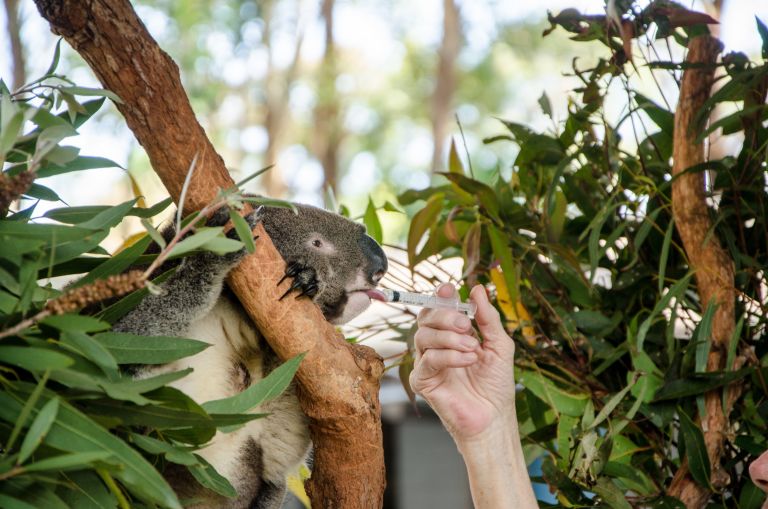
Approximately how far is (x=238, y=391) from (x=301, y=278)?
0.38 m

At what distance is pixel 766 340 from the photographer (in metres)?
1.78

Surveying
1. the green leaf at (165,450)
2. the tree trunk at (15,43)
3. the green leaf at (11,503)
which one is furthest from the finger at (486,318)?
the tree trunk at (15,43)

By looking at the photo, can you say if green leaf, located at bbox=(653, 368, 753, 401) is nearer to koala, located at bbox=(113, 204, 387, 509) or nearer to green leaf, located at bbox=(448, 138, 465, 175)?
koala, located at bbox=(113, 204, 387, 509)

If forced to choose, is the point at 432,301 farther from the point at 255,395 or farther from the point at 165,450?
the point at 165,450

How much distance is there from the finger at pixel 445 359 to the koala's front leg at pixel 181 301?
1.33 feet

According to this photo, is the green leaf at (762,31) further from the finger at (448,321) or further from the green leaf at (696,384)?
the finger at (448,321)

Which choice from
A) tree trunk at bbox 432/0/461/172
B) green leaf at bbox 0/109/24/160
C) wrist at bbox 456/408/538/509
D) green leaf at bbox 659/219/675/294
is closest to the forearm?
wrist at bbox 456/408/538/509

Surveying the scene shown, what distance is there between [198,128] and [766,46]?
45.1 inches

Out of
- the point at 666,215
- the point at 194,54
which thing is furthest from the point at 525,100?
the point at 666,215

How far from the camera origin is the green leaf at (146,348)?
3.58 feet

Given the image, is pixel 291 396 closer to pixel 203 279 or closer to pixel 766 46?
pixel 203 279

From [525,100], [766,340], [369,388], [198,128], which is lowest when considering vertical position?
[369,388]

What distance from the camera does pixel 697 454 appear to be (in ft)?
Answer: 5.40

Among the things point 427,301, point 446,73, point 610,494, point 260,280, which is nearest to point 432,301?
point 427,301
